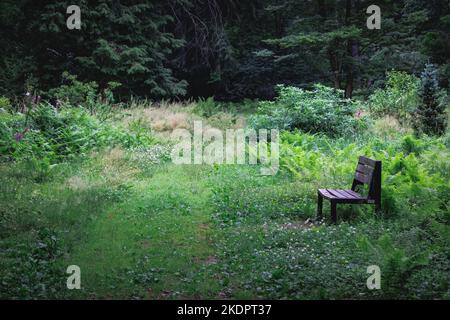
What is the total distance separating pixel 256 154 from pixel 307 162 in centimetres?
170

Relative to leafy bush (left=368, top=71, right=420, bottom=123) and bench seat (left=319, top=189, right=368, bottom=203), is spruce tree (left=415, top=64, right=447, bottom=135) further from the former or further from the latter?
bench seat (left=319, top=189, right=368, bottom=203)

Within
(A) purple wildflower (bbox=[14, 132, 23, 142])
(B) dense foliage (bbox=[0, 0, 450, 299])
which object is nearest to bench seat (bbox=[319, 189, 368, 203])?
(B) dense foliage (bbox=[0, 0, 450, 299])

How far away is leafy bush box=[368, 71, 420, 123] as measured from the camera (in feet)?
52.1

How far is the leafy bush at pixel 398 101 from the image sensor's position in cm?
1587

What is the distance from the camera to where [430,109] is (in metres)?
14.3

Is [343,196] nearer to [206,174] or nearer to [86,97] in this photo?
[206,174]

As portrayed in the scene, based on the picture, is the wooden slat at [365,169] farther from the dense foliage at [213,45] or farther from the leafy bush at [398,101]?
the dense foliage at [213,45]

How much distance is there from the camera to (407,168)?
8461 millimetres

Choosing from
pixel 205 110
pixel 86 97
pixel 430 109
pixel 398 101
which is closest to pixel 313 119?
pixel 430 109

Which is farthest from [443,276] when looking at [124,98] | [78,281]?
[124,98]

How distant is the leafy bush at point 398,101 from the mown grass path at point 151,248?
30.8 ft

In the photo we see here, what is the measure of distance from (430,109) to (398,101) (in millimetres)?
2234

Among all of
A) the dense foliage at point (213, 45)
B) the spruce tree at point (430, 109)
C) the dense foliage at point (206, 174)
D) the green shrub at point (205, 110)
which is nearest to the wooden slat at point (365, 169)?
the dense foliage at point (206, 174)
